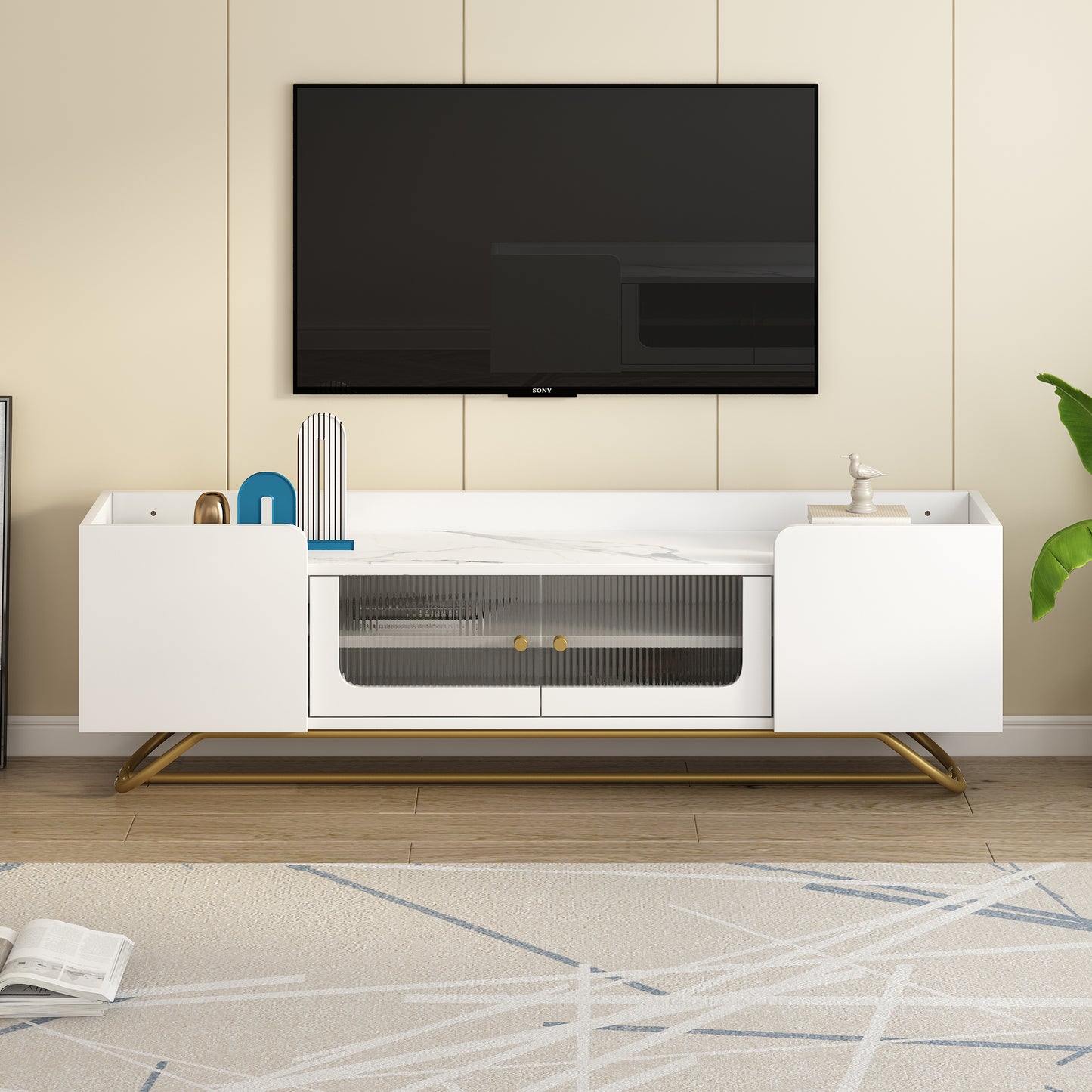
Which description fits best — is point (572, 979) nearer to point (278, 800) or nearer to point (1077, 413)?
point (278, 800)

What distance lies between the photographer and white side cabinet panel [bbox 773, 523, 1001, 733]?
273 cm

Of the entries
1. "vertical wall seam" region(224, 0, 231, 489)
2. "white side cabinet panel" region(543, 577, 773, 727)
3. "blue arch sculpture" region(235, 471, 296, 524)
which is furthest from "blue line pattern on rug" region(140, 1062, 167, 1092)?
"vertical wall seam" region(224, 0, 231, 489)

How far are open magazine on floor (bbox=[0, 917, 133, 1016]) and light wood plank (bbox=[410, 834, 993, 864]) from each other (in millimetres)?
727

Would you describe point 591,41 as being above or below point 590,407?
above

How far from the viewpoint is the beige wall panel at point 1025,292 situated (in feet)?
10.0

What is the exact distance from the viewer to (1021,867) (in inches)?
96.1

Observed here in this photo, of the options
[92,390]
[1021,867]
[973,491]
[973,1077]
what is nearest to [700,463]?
[973,491]

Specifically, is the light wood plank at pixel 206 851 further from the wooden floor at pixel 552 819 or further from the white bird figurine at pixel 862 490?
the white bird figurine at pixel 862 490

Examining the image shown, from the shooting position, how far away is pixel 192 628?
2.74 metres

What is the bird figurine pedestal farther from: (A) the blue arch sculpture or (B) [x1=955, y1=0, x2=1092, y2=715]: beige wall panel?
(A) the blue arch sculpture

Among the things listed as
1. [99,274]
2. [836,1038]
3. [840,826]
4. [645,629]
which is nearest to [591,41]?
[99,274]

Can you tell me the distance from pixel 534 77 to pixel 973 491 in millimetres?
1515

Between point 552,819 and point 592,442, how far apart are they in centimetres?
99

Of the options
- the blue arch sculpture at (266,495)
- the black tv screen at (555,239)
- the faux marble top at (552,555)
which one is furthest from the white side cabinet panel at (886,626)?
the blue arch sculpture at (266,495)
